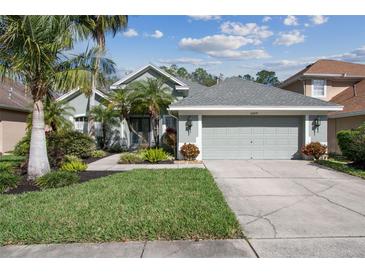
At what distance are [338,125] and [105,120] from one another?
50.9 ft

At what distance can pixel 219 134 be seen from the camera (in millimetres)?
13938

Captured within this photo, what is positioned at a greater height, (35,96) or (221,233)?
(35,96)

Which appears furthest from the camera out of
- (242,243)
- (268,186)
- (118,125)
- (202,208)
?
(118,125)

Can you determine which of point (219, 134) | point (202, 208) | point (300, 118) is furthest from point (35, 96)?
point (300, 118)

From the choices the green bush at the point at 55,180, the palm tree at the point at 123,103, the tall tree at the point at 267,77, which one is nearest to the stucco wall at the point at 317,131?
the palm tree at the point at 123,103

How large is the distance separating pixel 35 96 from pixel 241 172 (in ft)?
25.4

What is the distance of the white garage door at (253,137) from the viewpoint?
13.9 m

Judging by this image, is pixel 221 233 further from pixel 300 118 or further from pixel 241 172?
pixel 300 118

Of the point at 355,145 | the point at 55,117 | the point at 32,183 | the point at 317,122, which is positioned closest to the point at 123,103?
the point at 55,117

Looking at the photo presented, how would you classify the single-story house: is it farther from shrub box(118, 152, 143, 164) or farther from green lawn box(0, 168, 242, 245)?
green lawn box(0, 168, 242, 245)

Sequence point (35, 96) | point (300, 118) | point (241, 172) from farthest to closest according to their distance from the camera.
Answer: point (300, 118) → point (241, 172) → point (35, 96)

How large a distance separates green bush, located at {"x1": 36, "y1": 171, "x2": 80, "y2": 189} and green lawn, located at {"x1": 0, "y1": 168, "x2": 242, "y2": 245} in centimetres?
42

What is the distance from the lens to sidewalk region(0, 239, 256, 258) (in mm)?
3734

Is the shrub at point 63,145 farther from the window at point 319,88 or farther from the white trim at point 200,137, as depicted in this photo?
the window at point 319,88
